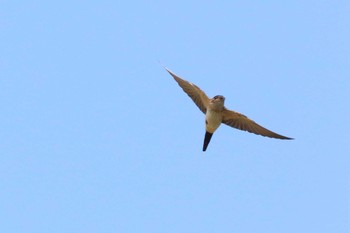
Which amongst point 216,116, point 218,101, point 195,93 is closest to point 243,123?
point 216,116

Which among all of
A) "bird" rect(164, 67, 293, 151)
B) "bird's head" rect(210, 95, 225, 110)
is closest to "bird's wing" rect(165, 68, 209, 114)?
"bird" rect(164, 67, 293, 151)

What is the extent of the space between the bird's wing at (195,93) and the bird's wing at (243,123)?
77cm

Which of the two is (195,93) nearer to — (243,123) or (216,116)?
(216,116)

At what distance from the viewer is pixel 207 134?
21812mm

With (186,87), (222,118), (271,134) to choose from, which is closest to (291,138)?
(271,134)

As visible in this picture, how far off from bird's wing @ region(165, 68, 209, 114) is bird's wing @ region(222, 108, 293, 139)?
772 millimetres

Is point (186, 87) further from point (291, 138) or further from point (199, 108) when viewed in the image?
point (291, 138)

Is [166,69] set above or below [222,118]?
above

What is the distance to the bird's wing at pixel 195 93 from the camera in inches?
859

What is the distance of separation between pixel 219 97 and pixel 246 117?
3.43 feet

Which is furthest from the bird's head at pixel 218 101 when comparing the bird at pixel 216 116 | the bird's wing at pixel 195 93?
the bird's wing at pixel 195 93

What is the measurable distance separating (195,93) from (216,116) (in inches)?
41.7

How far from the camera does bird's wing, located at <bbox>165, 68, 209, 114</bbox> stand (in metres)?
21.8

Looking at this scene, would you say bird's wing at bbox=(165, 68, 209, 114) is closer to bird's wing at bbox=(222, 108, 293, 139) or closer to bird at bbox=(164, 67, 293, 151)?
bird at bbox=(164, 67, 293, 151)
